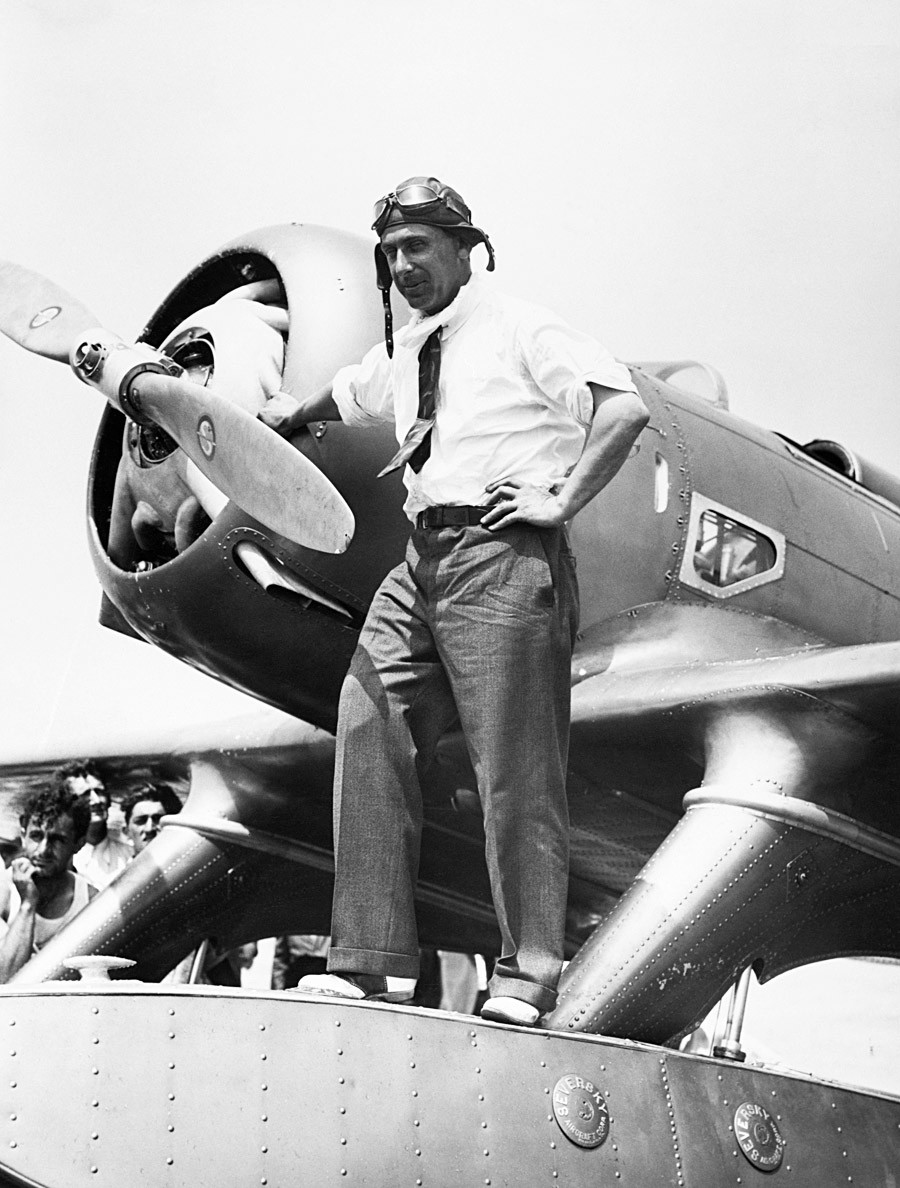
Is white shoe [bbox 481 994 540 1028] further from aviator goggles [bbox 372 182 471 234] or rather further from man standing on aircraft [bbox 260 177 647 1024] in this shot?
aviator goggles [bbox 372 182 471 234]

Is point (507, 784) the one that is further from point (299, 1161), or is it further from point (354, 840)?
point (299, 1161)

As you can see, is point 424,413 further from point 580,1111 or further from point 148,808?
point 148,808

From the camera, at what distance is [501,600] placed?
11.4 ft

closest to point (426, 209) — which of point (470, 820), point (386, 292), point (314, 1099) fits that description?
point (386, 292)

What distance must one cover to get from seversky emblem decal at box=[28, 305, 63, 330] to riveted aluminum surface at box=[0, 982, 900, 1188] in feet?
7.03

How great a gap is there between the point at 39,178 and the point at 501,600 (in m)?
10.1

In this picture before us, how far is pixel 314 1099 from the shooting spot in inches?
119

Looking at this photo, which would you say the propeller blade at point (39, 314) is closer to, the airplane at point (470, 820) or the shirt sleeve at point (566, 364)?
the airplane at point (470, 820)

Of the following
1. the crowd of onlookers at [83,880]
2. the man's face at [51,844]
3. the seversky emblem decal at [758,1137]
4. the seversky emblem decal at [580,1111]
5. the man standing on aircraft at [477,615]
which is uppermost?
the man standing on aircraft at [477,615]

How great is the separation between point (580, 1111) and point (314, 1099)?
2.10 ft

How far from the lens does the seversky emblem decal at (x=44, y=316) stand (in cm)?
445

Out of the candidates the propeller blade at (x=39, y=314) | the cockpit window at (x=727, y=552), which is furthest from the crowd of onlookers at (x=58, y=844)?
the cockpit window at (x=727, y=552)

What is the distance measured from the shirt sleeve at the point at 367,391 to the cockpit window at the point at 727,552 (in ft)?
5.53

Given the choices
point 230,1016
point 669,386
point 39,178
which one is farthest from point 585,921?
point 39,178
